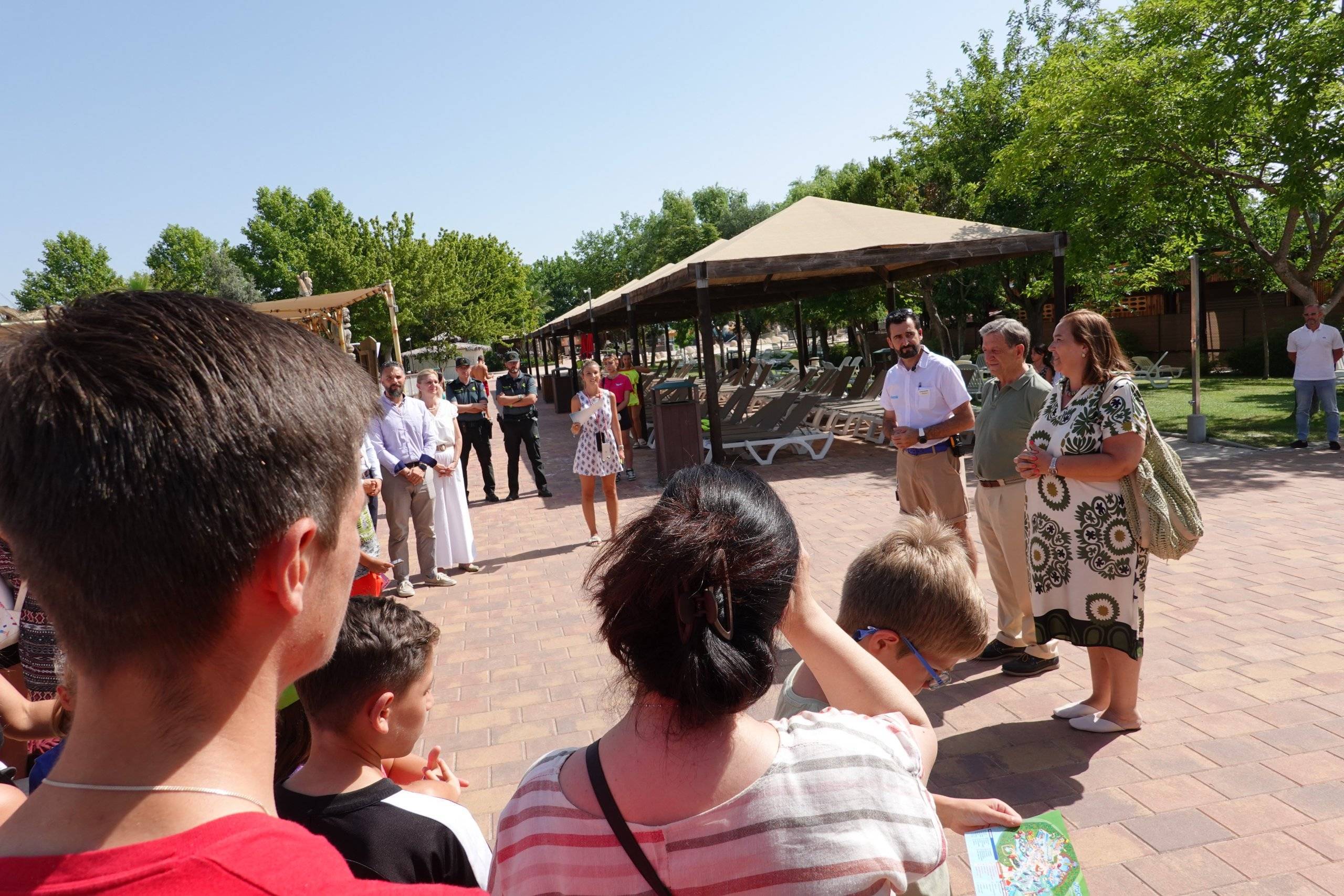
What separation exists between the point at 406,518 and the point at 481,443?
4.00 metres

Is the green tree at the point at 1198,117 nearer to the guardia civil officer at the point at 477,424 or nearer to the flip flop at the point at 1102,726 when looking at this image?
the guardia civil officer at the point at 477,424

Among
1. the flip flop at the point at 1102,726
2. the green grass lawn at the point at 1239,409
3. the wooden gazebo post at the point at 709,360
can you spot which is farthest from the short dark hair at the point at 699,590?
the green grass lawn at the point at 1239,409

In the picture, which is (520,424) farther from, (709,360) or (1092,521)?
(1092,521)

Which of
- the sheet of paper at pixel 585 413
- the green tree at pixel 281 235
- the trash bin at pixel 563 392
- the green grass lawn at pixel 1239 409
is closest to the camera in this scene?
Answer: the sheet of paper at pixel 585 413

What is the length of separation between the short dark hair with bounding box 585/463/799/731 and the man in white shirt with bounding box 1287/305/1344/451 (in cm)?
1220

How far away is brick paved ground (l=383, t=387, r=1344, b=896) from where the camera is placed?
295cm

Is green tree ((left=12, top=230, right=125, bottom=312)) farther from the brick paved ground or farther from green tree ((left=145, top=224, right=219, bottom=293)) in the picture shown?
the brick paved ground

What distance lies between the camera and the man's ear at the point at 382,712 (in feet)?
6.40

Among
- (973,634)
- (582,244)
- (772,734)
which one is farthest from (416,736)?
(582,244)

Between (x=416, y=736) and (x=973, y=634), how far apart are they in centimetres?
135

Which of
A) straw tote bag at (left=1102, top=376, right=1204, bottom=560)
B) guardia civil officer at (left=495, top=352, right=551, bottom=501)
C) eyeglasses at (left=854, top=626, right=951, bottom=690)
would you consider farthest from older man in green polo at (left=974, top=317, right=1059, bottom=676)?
guardia civil officer at (left=495, top=352, right=551, bottom=501)

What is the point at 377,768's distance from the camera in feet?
6.44

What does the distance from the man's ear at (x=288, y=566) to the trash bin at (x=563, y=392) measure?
25.4 meters

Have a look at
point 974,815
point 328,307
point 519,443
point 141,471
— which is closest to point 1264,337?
point 519,443
